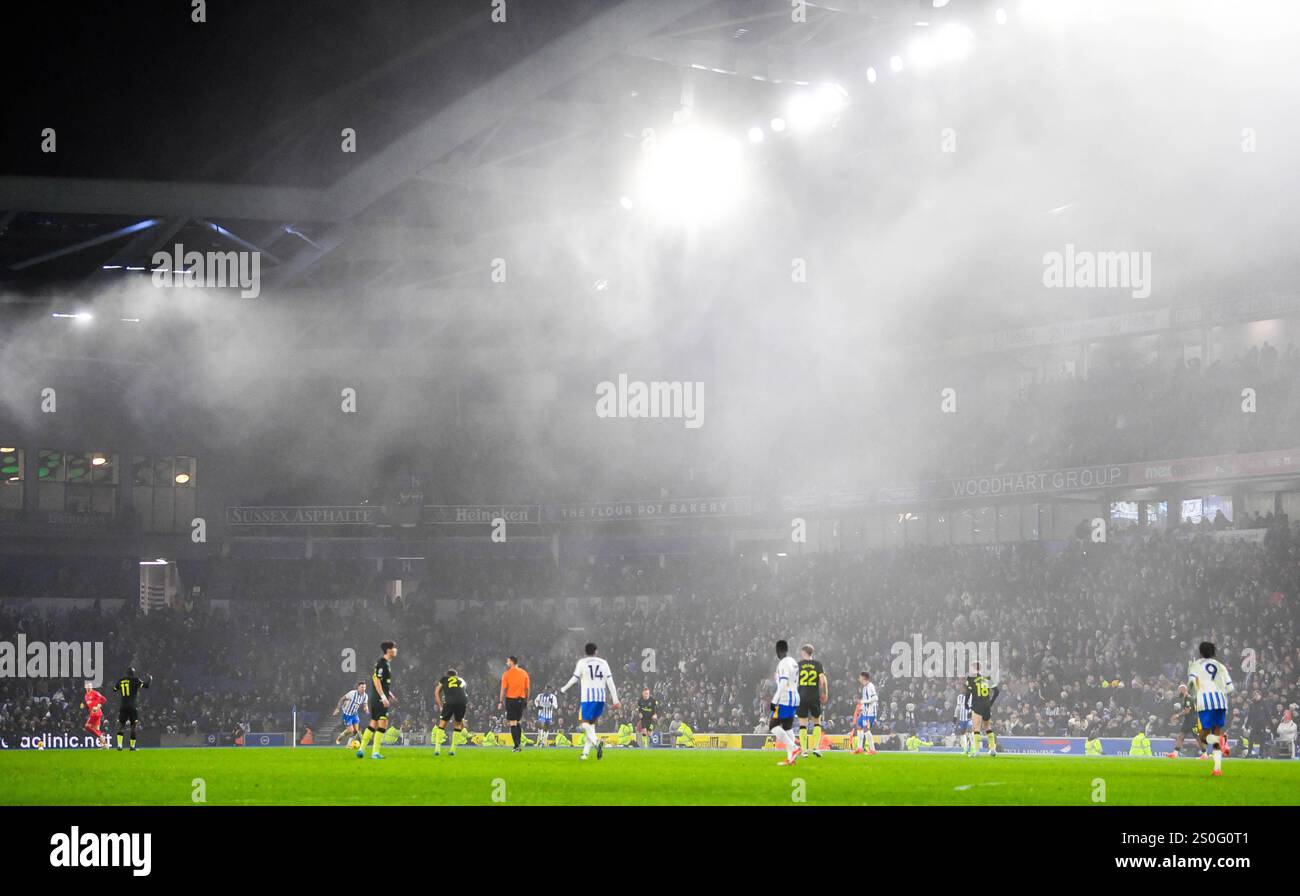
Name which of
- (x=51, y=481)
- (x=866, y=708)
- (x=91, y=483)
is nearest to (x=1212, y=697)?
(x=866, y=708)

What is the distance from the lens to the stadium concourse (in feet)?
115

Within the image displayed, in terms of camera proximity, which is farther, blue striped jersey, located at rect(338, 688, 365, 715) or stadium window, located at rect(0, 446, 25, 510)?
stadium window, located at rect(0, 446, 25, 510)

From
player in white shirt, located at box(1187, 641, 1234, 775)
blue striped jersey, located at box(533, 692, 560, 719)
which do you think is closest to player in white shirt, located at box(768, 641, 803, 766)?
player in white shirt, located at box(1187, 641, 1234, 775)

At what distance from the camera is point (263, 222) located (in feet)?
107

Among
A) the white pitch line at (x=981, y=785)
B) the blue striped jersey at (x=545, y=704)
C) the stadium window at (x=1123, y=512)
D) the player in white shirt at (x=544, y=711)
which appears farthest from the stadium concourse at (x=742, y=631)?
the white pitch line at (x=981, y=785)

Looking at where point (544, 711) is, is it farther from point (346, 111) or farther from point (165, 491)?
point (165, 491)

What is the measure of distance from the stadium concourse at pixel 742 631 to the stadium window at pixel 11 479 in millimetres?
2755

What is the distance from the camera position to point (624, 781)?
1808 cm

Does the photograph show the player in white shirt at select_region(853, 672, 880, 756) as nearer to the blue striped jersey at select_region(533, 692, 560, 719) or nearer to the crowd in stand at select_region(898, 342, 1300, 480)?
the blue striped jersey at select_region(533, 692, 560, 719)

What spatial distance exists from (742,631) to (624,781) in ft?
90.7

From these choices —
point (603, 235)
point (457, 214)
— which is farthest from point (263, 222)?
point (603, 235)

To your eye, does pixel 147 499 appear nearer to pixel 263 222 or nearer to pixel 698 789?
pixel 263 222

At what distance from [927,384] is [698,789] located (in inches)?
1665

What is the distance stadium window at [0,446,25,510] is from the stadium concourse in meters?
2.76
